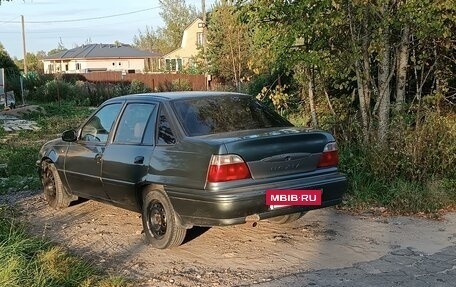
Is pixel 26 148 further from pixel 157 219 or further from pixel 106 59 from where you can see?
pixel 106 59

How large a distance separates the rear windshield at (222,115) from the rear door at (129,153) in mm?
419

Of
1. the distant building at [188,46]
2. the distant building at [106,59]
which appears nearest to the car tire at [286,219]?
the distant building at [188,46]

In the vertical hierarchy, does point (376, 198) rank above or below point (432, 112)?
below

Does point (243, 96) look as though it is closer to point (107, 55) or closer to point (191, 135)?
point (191, 135)

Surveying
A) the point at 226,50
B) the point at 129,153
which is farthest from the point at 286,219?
the point at 226,50

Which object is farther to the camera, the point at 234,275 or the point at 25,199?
the point at 25,199

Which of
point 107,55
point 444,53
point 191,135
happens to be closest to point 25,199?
point 191,135

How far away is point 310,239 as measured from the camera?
6121 millimetres

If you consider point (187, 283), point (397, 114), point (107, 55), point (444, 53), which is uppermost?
point (107, 55)

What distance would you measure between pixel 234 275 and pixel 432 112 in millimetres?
5536

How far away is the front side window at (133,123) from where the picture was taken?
6.26 meters

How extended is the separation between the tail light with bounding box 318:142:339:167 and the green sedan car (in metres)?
0.01

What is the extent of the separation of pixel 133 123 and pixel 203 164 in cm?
152

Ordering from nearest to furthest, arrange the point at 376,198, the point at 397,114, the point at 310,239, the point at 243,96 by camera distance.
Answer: the point at 310,239 → the point at 243,96 → the point at 376,198 → the point at 397,114
